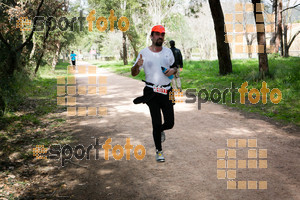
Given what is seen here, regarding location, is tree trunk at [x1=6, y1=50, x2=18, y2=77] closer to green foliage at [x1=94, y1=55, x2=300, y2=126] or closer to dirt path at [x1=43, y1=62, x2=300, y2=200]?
dirt path at [x1=43, y1=62, x2=300, y2=200]

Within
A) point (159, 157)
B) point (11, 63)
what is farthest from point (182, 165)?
point (11, 63)

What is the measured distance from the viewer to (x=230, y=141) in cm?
572

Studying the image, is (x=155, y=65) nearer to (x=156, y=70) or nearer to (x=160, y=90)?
(x=156, y=70)

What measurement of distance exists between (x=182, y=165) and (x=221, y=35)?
1177cm

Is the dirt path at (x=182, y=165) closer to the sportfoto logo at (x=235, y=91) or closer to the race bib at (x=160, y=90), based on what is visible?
the race bib at (x=160, y=90)

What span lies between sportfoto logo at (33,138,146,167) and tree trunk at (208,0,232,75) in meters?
11.0

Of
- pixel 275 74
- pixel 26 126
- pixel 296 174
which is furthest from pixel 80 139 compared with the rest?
pixel 275 74

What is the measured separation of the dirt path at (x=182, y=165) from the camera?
3666mm

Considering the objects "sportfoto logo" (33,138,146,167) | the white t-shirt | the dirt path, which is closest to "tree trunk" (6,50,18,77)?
the dirt path

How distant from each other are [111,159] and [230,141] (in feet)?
8.49

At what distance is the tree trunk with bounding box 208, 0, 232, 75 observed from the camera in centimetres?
1442

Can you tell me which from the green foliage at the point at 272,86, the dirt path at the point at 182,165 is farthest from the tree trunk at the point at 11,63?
the green foliage at the point at 272,86

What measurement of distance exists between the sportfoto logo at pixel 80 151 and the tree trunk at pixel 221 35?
36.0 feet

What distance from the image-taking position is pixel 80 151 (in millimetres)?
5379
